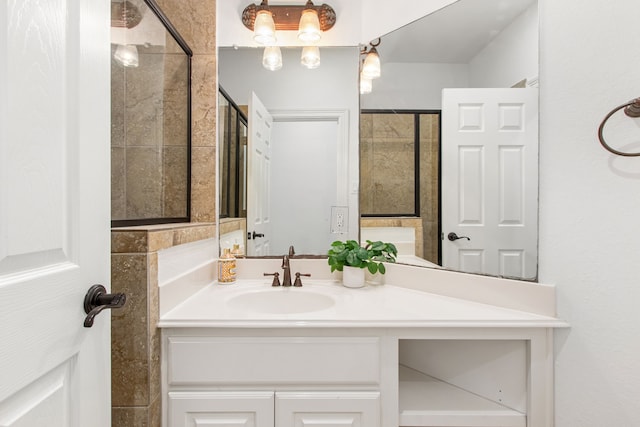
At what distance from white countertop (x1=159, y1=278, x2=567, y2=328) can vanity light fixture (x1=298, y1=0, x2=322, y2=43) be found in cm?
122

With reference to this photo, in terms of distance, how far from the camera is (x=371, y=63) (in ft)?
5.10

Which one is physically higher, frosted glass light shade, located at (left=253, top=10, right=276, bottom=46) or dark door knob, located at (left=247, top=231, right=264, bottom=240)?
frosted glass light shade, located at (left=253, top=10, right=276, bottom=46)

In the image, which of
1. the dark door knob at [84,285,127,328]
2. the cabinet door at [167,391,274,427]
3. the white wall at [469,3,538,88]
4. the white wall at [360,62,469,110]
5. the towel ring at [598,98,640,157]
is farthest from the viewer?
the white wall at [360,62,469,110]

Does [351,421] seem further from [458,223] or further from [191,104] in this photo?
[191,104]

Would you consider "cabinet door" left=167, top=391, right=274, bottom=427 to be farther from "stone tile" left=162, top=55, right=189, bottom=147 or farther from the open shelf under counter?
"stone tile" left=162, top=55, right=189, bottom=147

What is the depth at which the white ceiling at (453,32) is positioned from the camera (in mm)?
1235

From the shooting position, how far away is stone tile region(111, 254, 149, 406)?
3.00ft

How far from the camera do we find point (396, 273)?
4.85 ft

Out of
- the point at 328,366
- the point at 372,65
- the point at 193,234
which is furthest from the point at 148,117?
the point at 328,366

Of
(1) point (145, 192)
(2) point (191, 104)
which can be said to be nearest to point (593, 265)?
(1) point (145, 192)

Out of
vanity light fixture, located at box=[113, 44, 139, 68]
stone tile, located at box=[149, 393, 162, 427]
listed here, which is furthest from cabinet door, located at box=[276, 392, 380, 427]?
vanity light fixture, located at box=[113, 44, 139, 68]

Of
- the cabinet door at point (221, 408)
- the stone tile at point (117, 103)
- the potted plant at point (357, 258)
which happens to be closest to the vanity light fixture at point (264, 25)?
the stone tile at point (117, 103)

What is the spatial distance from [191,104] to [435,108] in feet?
3.72

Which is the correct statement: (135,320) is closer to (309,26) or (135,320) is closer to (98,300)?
(98,300)
